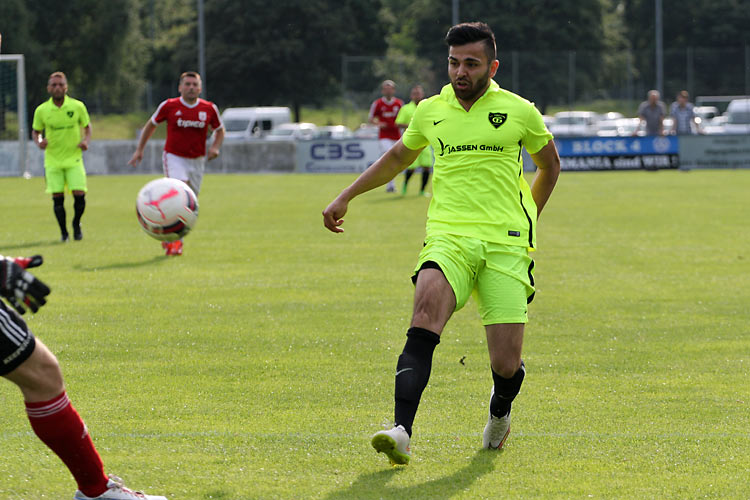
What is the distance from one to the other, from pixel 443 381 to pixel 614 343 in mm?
1774

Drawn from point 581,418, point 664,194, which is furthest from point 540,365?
point 664,194

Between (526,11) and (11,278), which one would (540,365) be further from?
(526,11)

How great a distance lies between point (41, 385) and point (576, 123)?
41923mm

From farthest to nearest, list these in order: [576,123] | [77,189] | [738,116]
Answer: [738,116] → [576,123] → [77,189]

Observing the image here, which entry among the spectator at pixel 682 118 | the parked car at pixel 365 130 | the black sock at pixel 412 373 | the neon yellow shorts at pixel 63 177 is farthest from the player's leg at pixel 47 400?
the parked car at pixel 365 130

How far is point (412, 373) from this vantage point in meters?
4.88

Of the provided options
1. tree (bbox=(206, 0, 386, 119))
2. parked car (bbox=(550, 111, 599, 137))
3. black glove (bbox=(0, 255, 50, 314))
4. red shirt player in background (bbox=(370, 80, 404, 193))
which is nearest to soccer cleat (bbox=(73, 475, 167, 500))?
black glove (bbox=(0, 255, 50, 314))

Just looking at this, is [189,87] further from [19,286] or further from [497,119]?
[19,286]

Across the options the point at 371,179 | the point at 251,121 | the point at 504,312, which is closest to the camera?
the point at 504,312

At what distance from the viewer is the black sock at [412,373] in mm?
4836

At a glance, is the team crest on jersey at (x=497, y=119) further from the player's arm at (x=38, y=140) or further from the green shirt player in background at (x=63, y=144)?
the player's arm at (x=38, y=140)

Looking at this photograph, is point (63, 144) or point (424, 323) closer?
point (424, 323)

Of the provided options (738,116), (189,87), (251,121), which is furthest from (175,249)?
(251,121)

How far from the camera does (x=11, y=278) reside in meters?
3.82
